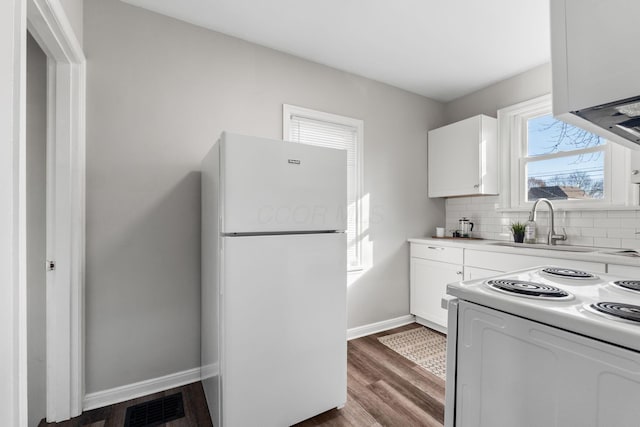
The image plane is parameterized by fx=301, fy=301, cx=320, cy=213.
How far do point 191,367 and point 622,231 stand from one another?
11.0ft

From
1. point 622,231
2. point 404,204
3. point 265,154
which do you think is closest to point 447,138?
point 404,204

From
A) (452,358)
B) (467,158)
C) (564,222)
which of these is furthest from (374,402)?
(467,158)

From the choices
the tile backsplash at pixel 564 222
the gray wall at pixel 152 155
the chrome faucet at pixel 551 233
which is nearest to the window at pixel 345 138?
the gray wall at pixel 152 155

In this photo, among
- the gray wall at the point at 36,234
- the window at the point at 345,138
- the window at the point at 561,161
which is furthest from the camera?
the window at the point at 345,138

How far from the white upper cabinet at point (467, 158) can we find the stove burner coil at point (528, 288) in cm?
203

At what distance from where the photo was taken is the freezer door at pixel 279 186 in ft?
4.77

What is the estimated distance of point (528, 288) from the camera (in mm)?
1006

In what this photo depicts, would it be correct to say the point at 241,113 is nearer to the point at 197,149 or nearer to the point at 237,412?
the point at 197,149

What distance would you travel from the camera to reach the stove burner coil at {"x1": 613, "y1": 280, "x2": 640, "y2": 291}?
101cm

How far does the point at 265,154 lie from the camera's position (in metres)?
1.54

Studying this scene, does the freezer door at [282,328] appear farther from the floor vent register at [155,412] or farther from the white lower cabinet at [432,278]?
the white lower cabinet at [432,278]

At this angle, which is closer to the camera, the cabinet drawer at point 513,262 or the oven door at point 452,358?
the oven door at point 452,358

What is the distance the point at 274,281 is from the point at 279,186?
497 mm
